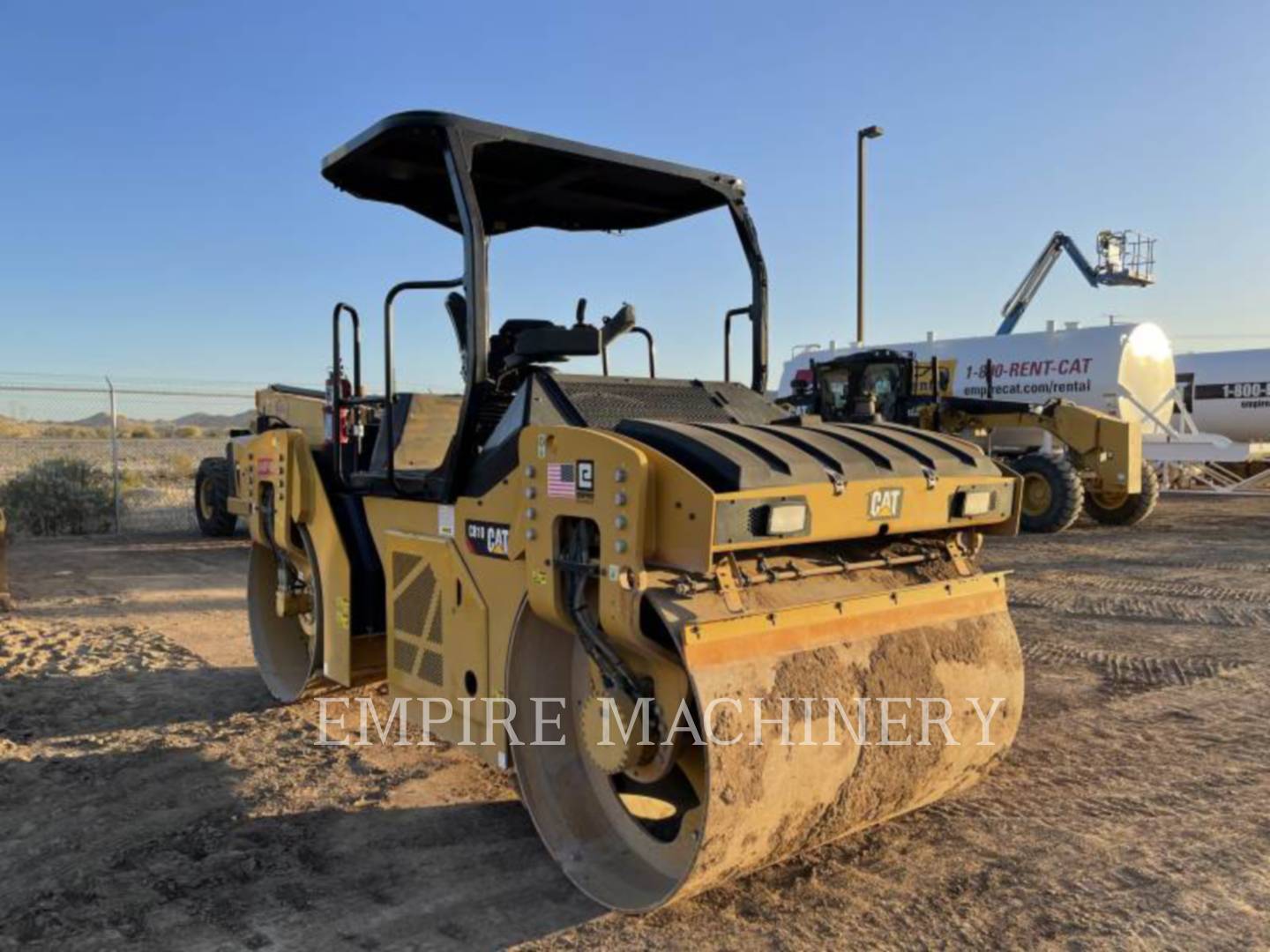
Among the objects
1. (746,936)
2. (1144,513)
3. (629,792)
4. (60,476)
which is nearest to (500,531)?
(629,792)

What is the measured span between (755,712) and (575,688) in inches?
35.0

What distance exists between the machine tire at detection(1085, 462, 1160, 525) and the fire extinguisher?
41.3 ft

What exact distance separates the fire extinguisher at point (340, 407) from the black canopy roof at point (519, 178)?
0.89m

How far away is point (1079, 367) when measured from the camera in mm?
18109

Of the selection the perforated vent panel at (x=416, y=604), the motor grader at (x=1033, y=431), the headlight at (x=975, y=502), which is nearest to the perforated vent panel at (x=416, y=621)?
the perforated vent panel at (x=416, y=604)

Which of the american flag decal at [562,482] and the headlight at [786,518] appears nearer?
the headlight at [786,518]

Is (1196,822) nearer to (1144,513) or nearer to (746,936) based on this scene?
(746,936)

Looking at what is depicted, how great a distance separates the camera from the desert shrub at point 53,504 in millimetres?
14820

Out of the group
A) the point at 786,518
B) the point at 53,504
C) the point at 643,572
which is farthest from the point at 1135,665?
the point at 53,504

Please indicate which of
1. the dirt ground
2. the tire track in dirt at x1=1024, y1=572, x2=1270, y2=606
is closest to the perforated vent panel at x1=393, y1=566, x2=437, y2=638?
the dirt ground

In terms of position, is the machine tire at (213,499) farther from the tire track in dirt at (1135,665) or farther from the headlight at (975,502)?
the headlight at (975,502)

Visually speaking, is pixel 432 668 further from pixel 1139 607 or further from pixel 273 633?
pixel 1139 607

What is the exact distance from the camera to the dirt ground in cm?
305

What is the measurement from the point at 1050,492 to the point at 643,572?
1156 centimetres
